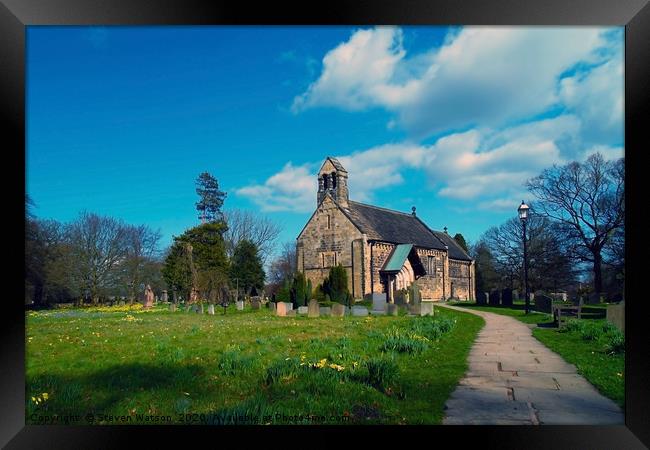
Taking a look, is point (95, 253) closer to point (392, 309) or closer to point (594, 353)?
point (594, 353)

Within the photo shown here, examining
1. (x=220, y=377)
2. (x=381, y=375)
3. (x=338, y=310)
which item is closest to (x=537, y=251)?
(x=338, y=310)

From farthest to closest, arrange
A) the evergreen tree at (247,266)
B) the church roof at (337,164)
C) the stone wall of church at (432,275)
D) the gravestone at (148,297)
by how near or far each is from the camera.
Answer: the stone wall of church at (432,275) < the evergreen tree at (247,266) < the gravestone at (148,297) < the church roof at (337,164)

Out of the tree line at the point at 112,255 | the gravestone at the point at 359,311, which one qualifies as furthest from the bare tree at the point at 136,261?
the gravestone at the point at 359,311

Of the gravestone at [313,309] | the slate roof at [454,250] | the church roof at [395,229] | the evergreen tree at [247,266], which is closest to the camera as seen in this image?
the evergreen tree at [247,266]

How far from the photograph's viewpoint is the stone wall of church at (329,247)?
14.6m

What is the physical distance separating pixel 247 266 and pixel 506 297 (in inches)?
419

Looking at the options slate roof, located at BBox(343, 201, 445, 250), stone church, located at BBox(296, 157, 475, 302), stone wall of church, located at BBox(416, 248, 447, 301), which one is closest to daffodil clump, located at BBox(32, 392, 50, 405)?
stone church, located at BBox(296, 157, 475, 302)

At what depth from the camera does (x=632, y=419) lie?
4891 mm

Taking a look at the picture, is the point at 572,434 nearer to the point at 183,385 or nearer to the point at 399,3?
the point at 183,385

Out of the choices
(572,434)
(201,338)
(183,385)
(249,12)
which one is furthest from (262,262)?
(572,434)

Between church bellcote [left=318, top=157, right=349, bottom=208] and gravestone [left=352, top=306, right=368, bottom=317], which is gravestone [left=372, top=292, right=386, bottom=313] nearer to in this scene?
gravestone [left=352, top=306, right=368, bottom=317]

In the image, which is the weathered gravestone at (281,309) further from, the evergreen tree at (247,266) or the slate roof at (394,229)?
the slate roof at (394,229)

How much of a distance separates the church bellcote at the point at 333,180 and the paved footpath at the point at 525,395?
4.01 metres

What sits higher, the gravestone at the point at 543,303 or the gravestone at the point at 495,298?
the gravestone at the point at 543,303
